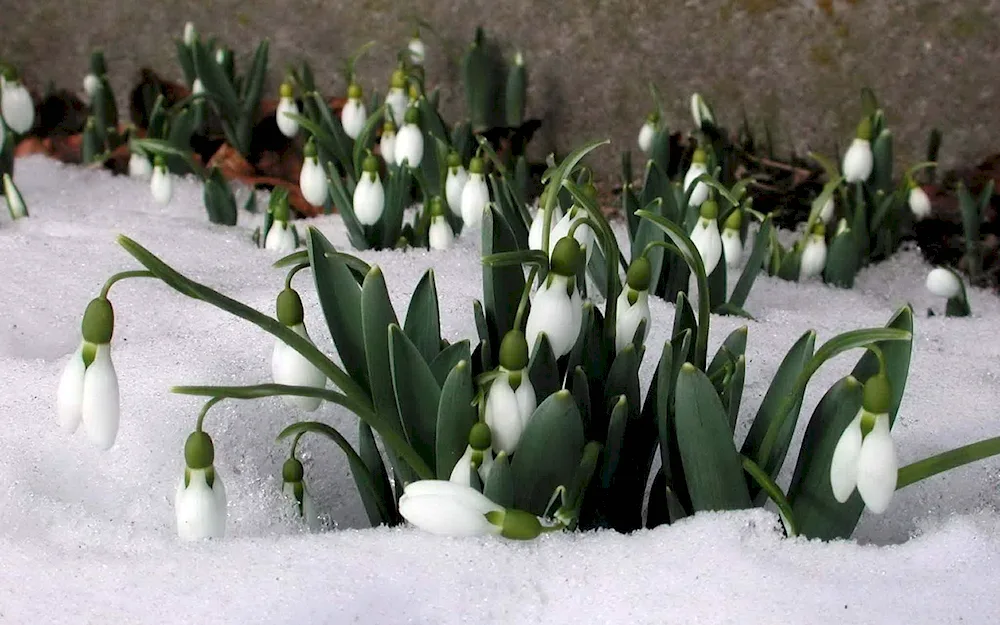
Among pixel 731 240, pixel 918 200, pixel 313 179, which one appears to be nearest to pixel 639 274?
pixel 731 240

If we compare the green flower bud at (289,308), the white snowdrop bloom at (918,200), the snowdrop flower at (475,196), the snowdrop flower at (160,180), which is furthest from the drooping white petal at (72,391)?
the white snowdrop bloom at (918,200)

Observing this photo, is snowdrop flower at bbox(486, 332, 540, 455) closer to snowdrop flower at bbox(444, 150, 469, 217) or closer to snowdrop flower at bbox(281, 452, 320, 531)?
snowdrop flower at bbox(281, 452, 320, 531)

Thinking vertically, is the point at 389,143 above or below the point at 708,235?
above

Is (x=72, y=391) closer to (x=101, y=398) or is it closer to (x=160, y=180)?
(x=101, y=398)

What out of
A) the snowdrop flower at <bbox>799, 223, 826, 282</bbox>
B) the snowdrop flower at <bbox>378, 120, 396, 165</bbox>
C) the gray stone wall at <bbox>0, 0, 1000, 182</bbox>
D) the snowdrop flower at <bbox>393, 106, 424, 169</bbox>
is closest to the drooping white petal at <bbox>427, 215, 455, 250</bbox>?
the snowdrop flower at <bbox>393, 106, 424, 169</bbox>

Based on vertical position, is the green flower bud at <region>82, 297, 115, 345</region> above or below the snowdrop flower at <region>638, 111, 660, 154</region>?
below
